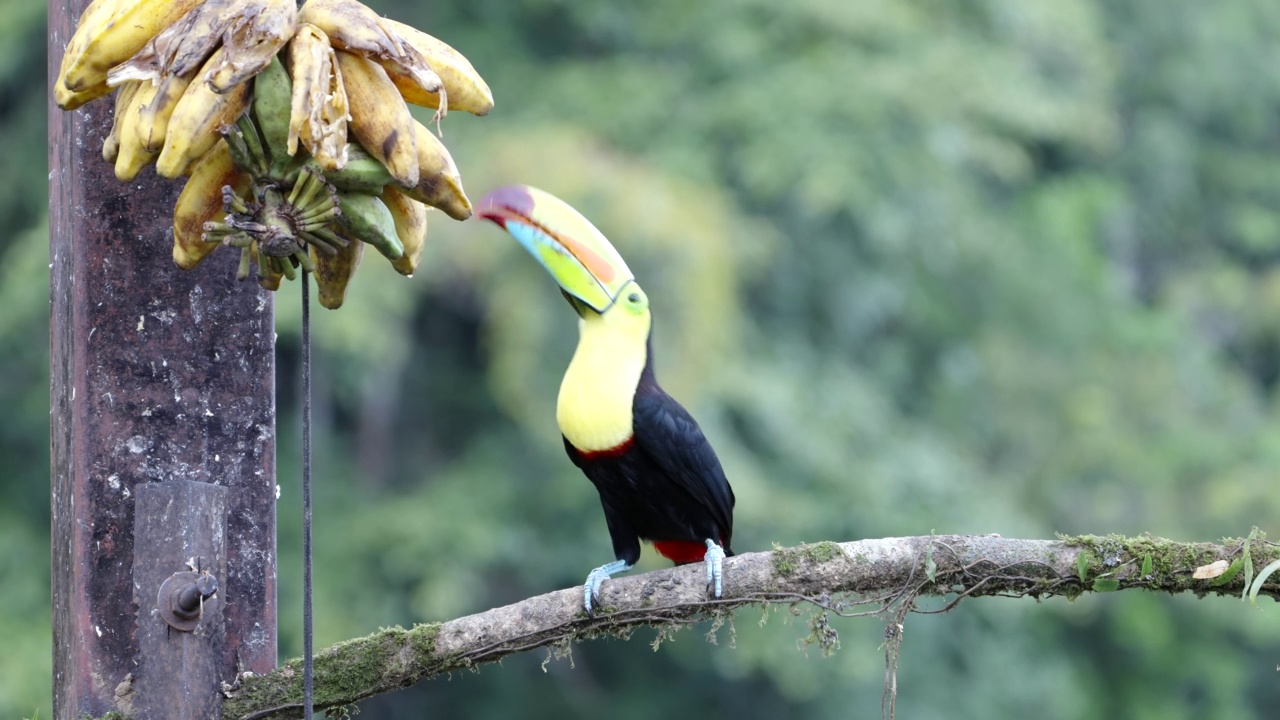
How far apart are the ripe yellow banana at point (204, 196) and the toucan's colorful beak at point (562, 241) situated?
0.60 metres

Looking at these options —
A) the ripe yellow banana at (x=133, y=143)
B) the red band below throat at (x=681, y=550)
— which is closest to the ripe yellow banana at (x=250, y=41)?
the ripe yellow banana at (x=133, y=143)

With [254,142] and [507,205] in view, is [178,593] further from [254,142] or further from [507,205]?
[507,205]

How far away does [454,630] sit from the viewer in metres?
2.06

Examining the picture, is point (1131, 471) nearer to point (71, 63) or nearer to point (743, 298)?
point (743, 298)

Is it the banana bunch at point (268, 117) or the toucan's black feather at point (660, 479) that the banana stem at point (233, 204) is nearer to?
the banana bunch at point (268, 117)

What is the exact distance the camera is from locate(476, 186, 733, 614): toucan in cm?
248

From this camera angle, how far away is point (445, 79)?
194cm

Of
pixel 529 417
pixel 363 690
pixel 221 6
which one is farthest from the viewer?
pixel 529 417

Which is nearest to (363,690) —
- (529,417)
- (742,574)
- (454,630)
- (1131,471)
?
(454,630)

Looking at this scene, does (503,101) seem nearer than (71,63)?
No

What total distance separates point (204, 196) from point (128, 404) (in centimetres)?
33

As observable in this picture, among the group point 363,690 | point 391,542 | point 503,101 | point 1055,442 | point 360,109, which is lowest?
point 363,690

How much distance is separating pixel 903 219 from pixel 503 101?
2029mm

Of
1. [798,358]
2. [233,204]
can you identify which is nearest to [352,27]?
[233,204]
